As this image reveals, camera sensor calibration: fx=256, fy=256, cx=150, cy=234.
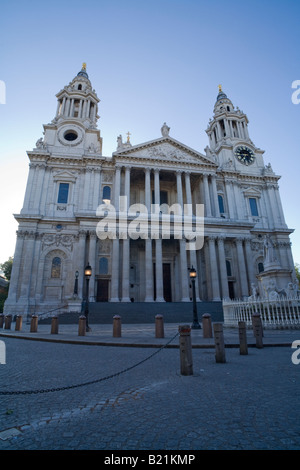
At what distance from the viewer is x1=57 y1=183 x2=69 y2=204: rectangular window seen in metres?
30.4

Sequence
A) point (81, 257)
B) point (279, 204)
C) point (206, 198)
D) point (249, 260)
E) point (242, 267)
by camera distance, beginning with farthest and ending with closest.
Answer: point (279, 204) → point (206, 198) → point (249, 260) → point (242, 267) → point (81, 257)

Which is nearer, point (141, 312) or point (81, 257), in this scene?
point (141, 312)

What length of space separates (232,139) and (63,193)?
2689 centimetres

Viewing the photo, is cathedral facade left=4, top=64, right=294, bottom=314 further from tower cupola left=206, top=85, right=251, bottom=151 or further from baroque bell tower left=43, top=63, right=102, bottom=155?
tower cupola left=206, top=85, right=251, bottom=151

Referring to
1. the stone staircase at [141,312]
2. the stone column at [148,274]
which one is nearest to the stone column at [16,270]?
the stone staircase at [141,312]

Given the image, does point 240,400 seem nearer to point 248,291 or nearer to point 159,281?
point 159,281

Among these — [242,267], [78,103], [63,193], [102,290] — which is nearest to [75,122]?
[78,103]

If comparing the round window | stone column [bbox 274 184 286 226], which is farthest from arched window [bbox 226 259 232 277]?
the round window

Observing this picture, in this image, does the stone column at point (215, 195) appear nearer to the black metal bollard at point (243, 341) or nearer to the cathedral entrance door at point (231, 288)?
the cathedral entrance door at point (231, 288)

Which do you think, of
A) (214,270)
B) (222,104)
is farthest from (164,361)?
(222,104)

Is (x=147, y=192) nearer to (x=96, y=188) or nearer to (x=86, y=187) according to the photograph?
(x=96, y=188)

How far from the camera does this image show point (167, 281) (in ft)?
104

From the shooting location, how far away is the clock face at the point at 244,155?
38469 millimetres
